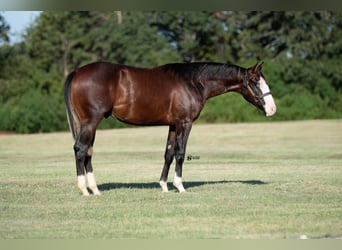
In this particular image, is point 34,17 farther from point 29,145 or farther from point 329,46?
point 329,46

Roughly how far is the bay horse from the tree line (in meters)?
19.5

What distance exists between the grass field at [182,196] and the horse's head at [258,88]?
1.41m

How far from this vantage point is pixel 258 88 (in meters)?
12.8

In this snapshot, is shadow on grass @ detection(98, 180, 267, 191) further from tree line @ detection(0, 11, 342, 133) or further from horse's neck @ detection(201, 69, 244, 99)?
tree line @ detection(0, 11, 342, 133)

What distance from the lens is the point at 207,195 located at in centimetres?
1227

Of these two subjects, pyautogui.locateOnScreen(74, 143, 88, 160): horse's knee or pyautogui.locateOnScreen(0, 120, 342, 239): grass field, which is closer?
pyautogui.locateOnScreen(0, 120, 342, 239): grass field

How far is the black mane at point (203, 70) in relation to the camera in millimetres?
12625

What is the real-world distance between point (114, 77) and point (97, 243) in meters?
3.96

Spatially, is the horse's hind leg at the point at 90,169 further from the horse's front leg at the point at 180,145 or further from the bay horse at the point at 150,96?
the horse's front leg at the point at 180,145

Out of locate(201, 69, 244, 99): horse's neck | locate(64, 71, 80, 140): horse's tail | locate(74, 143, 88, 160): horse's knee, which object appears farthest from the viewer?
locate(201, 69, 244, 99): horse's neck

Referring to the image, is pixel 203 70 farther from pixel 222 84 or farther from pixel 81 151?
pixel 81 151

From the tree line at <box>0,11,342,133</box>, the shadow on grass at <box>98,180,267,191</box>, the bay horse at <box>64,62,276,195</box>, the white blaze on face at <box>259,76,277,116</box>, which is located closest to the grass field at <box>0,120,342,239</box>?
the shadow on grass at <box>98,180,267,191</box>

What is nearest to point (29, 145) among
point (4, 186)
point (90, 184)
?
point (4, 186)

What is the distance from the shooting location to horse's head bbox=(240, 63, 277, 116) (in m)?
12.7
